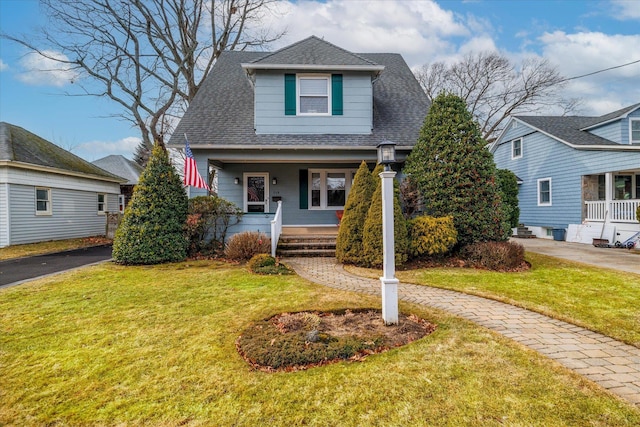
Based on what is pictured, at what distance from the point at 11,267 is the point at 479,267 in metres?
12.1

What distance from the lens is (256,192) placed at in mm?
12273

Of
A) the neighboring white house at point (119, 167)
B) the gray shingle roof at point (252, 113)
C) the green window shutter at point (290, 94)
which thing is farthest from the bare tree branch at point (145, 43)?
the green window shutter at point (290, 94)

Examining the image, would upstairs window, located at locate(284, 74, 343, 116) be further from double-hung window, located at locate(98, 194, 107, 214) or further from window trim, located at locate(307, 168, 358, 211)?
double-hung window, located at locate(98, 194, 107, 214)

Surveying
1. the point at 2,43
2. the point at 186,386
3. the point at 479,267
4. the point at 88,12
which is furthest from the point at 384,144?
the point at 2,43

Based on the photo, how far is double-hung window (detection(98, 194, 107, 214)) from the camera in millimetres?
17469

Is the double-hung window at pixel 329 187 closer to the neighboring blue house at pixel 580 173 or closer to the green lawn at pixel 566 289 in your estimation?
the green lawn at pixel 566 289

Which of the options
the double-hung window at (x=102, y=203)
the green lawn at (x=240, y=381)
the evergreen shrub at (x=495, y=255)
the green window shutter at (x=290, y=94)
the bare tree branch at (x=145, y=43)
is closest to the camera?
the green lawn at (x=240, y=381)

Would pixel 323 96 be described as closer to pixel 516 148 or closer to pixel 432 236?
pixel 432 236

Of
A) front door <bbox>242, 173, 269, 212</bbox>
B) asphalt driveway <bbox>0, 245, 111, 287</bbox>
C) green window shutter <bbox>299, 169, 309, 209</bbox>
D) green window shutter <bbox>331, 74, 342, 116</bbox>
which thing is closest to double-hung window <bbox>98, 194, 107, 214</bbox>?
asphalt driveway <bbox>0, 245, 111, 287</bbox>

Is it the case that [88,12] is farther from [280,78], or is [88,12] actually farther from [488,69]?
[488,69]

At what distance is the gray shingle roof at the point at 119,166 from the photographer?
25.9m

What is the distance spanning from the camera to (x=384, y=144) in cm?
423

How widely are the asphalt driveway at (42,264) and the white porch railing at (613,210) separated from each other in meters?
18.4

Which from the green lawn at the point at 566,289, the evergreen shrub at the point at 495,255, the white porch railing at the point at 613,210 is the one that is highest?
the white porch railing at the point at 613,210
